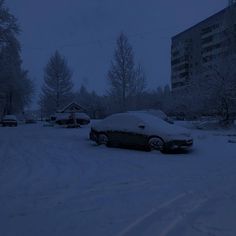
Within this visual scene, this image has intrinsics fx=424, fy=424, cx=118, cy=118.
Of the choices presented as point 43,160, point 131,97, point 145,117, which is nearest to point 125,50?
point 131,97

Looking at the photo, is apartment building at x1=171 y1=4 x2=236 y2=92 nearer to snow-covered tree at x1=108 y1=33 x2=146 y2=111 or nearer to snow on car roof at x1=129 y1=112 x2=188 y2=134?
Answer: snow-covered tree at x1=108 y1=33 x2=146 y2=111

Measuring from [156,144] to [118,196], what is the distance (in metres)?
8.10

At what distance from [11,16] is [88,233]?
904 inches

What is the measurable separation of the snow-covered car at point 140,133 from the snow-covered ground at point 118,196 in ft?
6.11

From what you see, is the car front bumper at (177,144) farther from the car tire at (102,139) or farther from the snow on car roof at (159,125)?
the car tire at (102,139)

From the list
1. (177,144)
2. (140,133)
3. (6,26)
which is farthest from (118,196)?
(6,26)

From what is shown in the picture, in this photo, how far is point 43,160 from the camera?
41.8 feet

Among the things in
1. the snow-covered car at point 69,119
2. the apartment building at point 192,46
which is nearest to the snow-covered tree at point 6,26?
the snow-covered car at point 69,119

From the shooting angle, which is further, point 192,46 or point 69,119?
point 192,46

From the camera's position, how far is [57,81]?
6738cm

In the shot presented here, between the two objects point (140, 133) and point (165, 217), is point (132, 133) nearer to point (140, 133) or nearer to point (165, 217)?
point (140, 133)

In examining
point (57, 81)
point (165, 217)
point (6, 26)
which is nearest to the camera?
point (165, 217)

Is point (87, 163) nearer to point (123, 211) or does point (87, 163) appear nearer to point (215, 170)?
point (215, 170)

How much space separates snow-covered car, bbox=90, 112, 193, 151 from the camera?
50.0ft
